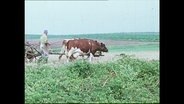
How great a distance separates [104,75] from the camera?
1.29m

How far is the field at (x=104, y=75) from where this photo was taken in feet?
4.11

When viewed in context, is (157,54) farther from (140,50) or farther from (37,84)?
(37,84)

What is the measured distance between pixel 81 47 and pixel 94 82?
0.18 meters

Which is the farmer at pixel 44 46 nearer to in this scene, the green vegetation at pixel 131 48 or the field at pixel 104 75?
the field at pixel 104 75

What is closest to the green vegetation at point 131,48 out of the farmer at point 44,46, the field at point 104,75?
the field at point 104,75

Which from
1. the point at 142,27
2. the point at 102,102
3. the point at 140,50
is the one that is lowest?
the point at 102,102

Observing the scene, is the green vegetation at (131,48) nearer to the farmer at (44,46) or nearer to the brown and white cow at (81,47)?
the brown and white cow at (81,47)

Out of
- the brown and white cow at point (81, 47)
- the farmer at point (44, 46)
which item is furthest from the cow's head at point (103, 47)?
the farmer at point (44, 46)

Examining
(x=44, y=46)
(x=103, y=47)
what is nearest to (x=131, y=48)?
(x=103, y=47)

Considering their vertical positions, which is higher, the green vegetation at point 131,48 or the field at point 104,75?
the green vegetation at point 131,48

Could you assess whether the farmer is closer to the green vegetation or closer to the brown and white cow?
the brown and white cow

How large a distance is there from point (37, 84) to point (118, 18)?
49 centimetres
